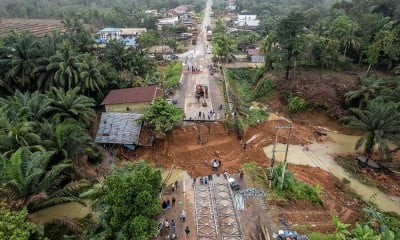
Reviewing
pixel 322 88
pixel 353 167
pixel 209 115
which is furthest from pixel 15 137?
pixel 322 88

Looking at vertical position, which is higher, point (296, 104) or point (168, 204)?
point (296, 104)

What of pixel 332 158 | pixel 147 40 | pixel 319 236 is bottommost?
pixel 332 158

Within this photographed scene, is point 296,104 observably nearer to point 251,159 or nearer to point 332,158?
point 332,158

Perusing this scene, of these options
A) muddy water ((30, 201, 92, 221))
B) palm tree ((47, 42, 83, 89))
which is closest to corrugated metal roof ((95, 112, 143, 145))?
palm tree ((47, 42, 83, 89))

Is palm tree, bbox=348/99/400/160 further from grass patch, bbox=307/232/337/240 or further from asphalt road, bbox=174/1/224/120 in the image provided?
asphalt road, bbox=174/1/224/120

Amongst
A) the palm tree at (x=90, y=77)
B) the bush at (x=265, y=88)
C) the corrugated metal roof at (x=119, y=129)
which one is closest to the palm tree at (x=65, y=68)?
the palm tree at (x=90, y=77)

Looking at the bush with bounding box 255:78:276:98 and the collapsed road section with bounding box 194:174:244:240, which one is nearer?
the collapsed road section with bounding box 194:174:244:240
